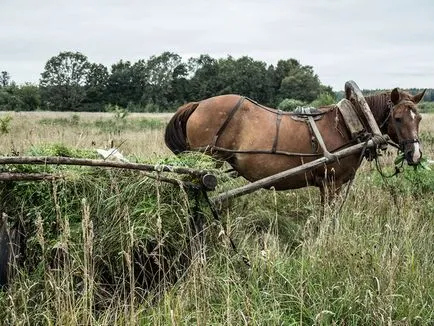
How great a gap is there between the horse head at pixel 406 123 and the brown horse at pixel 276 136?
0.01 metres

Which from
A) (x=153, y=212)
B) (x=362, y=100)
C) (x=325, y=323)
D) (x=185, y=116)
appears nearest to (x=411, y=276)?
(x=325, y=323)

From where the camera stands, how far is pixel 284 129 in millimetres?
5477

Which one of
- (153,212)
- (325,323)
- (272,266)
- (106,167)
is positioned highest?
(106,167)

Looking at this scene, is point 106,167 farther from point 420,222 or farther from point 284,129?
point 420,222

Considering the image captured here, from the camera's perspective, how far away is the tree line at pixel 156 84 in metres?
65.1

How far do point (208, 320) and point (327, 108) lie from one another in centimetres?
366

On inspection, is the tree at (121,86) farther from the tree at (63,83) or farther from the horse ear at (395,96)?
the horse ear at (395,96)

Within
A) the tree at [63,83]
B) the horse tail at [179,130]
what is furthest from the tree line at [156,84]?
the horse tail at [179,130]

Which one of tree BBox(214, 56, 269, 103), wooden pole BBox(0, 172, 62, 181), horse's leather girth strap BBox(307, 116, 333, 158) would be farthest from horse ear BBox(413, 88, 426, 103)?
tree BBox(214, 56, 269, 103)

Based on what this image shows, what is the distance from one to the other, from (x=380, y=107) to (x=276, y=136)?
1.25 meters

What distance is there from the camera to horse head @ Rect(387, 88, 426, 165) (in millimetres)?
5082

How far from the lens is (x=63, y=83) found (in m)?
68.8

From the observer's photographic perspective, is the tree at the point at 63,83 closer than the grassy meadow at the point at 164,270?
No

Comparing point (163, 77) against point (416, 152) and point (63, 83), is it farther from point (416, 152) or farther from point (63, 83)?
point (416, 152)
